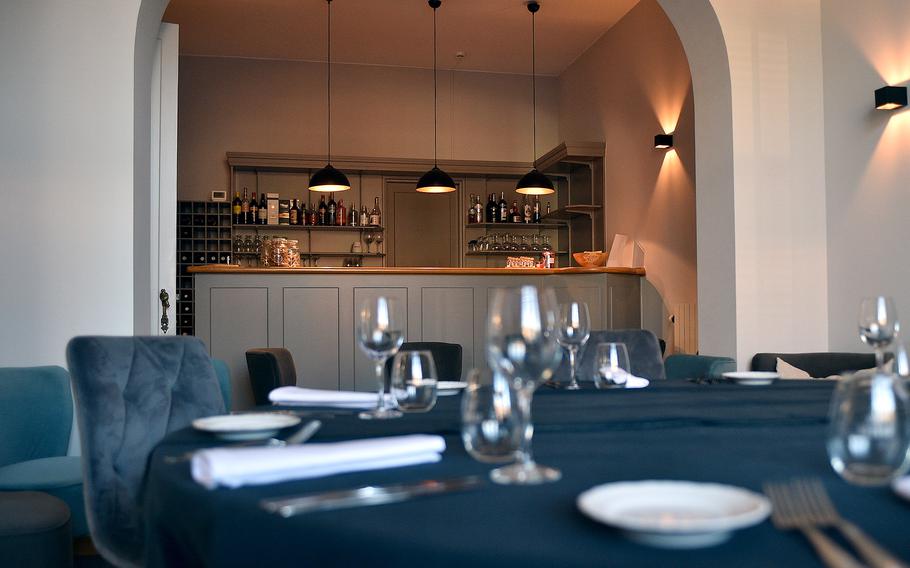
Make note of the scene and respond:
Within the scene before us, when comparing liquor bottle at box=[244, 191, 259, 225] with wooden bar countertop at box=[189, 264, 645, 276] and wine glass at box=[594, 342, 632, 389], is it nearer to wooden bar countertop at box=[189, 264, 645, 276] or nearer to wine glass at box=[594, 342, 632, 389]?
wooden bar countertop at box=[189, 264, 645, 276]

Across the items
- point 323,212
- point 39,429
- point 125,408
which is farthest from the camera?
point 323,212

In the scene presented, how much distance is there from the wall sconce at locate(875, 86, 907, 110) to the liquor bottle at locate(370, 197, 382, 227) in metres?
5.84

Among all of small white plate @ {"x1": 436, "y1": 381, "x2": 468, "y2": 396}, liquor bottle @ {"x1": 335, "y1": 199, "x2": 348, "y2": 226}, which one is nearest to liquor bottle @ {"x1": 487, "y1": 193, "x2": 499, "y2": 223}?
liquor bottle @ {"x1": 335, "y1": 199, "x2": 348, "y2": 226}

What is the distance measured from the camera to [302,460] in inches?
37.7

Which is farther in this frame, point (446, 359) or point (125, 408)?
point (446, 359)

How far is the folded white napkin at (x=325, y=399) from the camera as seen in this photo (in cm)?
162

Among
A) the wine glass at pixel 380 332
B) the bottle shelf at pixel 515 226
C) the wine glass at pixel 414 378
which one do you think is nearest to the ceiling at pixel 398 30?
the bottle shelf at pixel 515 226

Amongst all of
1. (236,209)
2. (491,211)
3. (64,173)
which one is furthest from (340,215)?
(64,173)

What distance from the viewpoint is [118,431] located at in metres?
1.77

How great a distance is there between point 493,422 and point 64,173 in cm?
310

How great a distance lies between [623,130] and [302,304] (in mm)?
3655

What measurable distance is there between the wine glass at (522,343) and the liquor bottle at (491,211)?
329 inches

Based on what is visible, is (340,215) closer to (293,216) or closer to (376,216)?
(376,216)

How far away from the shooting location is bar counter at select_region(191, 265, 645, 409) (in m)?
5.73
